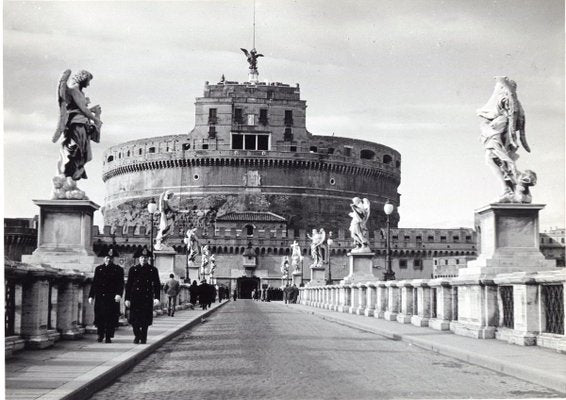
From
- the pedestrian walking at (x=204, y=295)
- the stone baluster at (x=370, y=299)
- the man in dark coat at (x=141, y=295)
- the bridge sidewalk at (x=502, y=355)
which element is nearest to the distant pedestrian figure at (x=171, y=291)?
the stone baluster at (x=370, y=299)

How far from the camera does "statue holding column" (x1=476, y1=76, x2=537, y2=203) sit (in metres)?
14.4

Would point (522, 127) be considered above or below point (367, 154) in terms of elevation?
below

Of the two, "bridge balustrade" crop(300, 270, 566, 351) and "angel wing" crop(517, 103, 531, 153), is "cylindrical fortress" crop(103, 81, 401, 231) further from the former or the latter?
"angel wing" crop(517, 103, 531, 153)

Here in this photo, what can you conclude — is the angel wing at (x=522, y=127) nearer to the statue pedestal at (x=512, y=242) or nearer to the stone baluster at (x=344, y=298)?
the statue pedestal at (x=512, y=242)

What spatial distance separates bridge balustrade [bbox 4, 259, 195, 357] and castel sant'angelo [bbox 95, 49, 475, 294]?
81.5 meters

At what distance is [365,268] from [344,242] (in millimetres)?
64172

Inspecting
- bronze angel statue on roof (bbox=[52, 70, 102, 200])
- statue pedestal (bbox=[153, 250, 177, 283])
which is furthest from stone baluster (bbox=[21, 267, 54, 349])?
statue pedestal (bbox=[153, 250, 177, 283])

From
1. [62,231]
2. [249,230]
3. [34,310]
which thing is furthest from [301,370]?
[249,230]

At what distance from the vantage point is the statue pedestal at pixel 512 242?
544 inches

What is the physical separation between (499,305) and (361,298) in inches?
587

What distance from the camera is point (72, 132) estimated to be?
14.1m

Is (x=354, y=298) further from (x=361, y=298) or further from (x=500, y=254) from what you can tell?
(x=500, y=254)

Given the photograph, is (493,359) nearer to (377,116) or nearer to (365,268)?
(377,116)

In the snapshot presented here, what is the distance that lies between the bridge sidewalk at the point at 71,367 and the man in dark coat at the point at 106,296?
0.26m
